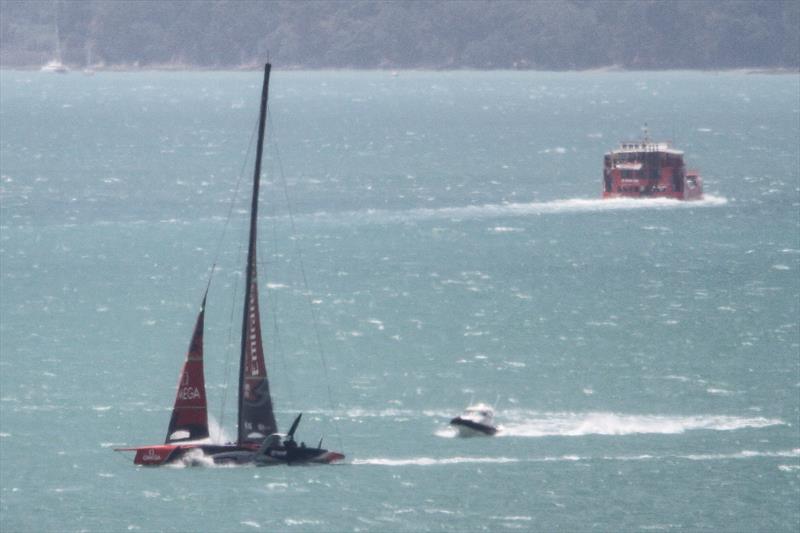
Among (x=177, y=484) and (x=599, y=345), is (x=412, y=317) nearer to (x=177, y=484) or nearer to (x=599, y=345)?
(x=599, y=345)

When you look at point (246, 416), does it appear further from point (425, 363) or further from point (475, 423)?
point (425, 363)

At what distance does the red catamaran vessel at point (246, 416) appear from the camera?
62219 mm

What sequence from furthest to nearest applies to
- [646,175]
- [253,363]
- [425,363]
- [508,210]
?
[646,175]
[508,210]
[425,363]
[253,363]

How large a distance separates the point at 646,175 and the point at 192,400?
107877mm

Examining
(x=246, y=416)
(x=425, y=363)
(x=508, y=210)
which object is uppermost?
(x=246, y=416)

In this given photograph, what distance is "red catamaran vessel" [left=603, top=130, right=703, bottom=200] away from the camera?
16600cm

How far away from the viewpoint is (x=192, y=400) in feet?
209

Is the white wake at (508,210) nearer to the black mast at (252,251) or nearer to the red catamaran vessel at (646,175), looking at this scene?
the red catamaran vessel at (646,175)

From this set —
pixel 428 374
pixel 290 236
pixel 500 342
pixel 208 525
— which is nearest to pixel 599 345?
pixel 500 342

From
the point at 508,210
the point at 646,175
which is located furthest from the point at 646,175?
the point at 508,210

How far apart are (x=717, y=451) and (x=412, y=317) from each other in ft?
105

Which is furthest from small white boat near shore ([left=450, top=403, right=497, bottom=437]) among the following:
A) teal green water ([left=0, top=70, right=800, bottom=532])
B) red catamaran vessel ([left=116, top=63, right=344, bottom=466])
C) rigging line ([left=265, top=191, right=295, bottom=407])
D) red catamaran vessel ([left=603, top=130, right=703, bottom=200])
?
red catamaran vessel ([left=603, top=130, right=703, bottom=200])

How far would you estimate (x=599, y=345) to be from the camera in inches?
3612

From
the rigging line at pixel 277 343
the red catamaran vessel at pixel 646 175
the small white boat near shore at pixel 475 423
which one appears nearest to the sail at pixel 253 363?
the small white boat near shore at pixel 475 423
